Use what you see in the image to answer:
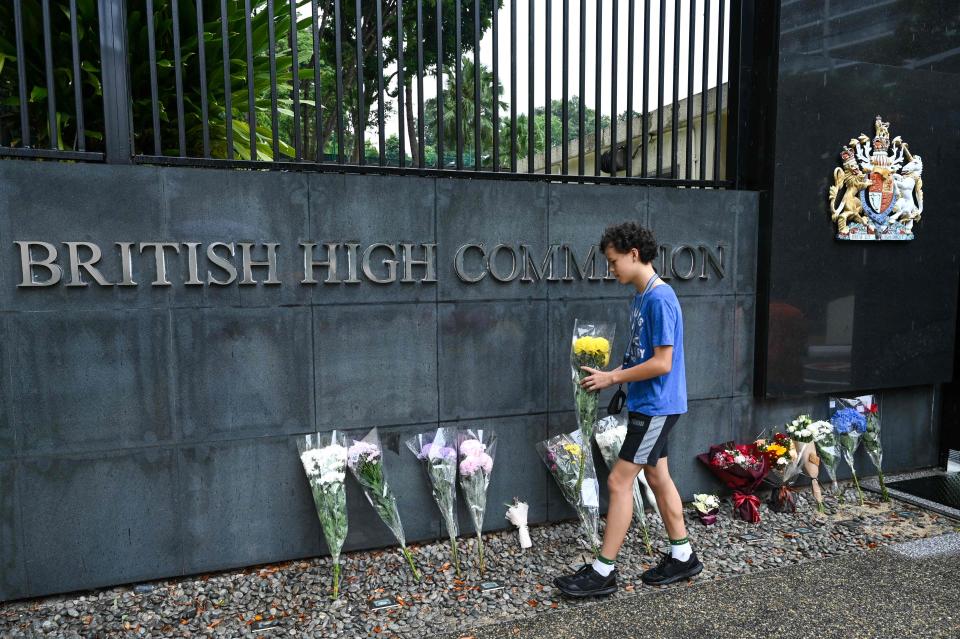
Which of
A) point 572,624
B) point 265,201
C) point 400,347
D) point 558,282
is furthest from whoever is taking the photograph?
point 558,282

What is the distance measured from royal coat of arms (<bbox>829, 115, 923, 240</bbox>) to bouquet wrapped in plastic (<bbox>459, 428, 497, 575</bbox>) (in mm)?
3146

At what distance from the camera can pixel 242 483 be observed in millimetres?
3705

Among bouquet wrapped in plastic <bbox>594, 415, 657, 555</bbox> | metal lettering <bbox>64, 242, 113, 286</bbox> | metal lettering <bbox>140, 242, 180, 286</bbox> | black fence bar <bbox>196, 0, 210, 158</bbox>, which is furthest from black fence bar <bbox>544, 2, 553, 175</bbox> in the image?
metal lettering <bbox>64, 242, 113, 286</bbox>

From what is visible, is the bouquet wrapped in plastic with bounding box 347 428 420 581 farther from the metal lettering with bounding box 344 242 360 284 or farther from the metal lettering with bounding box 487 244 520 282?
the metal lettering with bounding box 487 244 520 282

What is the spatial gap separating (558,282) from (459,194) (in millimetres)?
851

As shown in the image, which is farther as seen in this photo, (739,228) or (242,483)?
(739,228)

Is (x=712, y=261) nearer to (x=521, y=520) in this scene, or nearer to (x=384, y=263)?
(x=521, y=520)

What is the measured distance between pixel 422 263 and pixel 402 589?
1.80 meters

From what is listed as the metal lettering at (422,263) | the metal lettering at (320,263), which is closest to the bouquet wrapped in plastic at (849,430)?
the metal lettering at (422,263)

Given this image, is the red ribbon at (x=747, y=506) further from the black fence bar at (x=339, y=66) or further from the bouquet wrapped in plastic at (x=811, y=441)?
the black fence bar at (x=339, y=66)

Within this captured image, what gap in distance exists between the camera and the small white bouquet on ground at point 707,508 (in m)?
4.36

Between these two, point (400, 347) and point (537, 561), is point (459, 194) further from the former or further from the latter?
point (537, 561)

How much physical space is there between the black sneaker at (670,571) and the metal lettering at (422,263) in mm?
2019

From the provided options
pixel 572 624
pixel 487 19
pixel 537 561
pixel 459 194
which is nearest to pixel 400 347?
pixel 459 194
